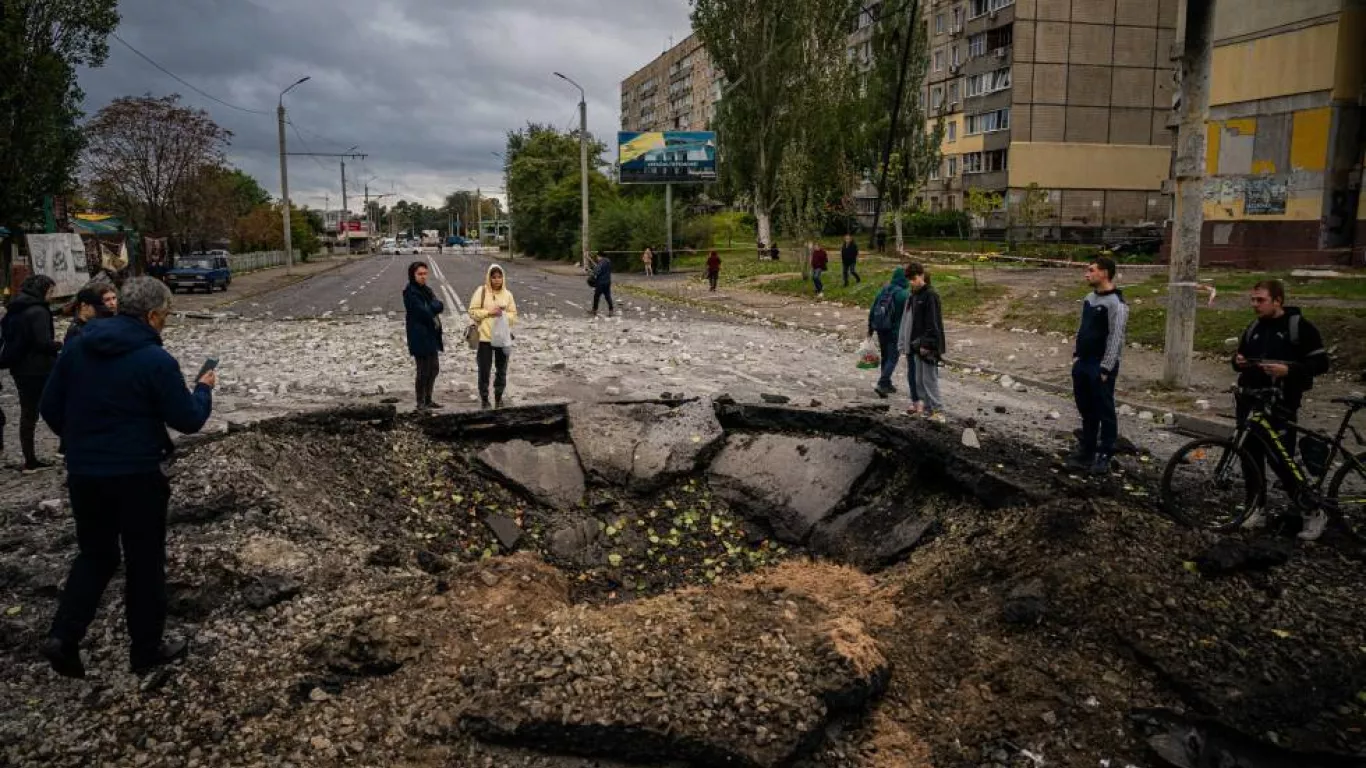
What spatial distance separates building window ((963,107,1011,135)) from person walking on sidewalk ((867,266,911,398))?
138 feet

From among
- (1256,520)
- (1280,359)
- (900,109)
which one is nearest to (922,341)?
(1280,359)

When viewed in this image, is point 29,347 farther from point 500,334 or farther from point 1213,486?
point 1213,486

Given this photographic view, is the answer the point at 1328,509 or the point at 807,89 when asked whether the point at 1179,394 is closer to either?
the point at 1328,509

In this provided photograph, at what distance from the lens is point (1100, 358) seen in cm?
739

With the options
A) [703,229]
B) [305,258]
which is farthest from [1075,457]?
[305,258]

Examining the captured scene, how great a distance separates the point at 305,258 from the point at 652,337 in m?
60.0

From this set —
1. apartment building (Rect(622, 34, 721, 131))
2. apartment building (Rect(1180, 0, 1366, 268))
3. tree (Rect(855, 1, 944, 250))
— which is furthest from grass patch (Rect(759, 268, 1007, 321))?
apartment building (Rect(622, 34, 721, 131))

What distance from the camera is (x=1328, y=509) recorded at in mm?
6074

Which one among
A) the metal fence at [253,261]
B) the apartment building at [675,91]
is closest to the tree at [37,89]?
the metal fence at [253,261]

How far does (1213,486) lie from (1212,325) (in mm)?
9958

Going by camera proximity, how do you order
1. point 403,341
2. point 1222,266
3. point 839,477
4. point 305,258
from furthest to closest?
point 305,258
point 1222,266
point 403,341
point 839,477

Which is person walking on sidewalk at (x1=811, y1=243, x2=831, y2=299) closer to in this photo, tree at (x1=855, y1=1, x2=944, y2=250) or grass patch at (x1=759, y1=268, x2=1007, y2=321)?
grass patch at (x1=759, y1=268, x2=1007, y2=321)

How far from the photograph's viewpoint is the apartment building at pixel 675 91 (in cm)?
9538

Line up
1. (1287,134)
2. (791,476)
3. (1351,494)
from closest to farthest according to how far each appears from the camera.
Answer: (1351,494), (791,476), (1287,134)
